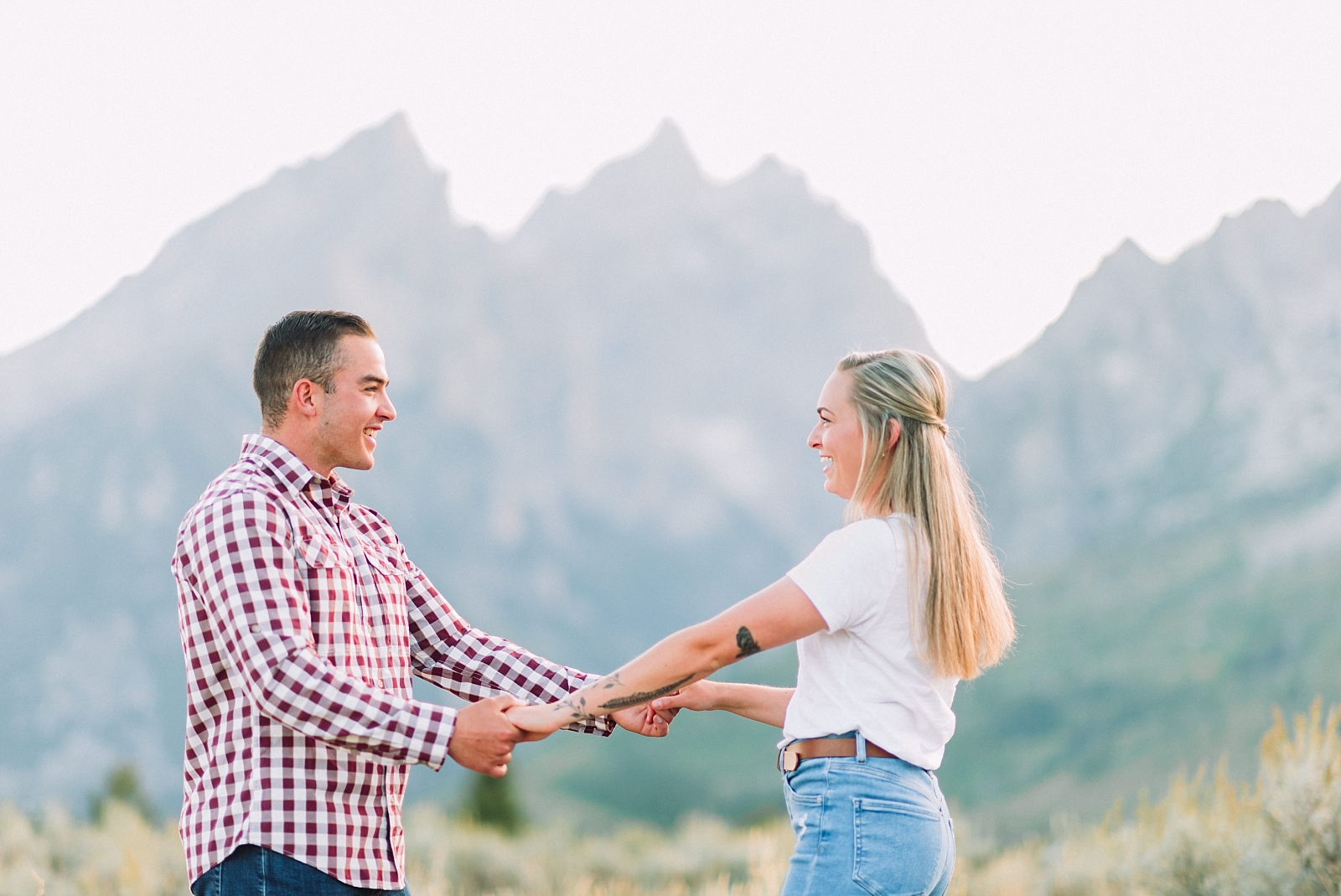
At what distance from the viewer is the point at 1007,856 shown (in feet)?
34.6

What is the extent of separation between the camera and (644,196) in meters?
167

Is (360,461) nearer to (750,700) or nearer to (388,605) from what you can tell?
(388,605)

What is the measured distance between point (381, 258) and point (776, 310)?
50.5m

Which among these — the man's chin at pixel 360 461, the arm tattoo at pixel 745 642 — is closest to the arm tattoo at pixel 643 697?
the arm tattoo at pixel 745 642

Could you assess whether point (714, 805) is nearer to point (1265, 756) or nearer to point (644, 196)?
point (1265, 756)

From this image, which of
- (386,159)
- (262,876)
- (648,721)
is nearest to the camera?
(262,876)

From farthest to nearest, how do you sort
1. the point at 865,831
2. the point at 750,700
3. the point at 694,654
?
1. the point at 750,700
2. the point at 694,654
3. the point at 865,831

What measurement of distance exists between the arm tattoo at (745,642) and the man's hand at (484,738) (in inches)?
27.8

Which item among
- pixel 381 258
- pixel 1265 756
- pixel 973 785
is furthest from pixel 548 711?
pixel 381 258

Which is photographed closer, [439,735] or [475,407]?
[439,735]

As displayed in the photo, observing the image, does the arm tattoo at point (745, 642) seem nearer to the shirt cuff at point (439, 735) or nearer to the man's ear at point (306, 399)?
the shirt cuff at point (439, 735)

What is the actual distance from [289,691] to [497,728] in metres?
0.63

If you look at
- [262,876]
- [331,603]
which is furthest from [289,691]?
[262,876]

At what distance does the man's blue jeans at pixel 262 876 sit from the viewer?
108 inches
